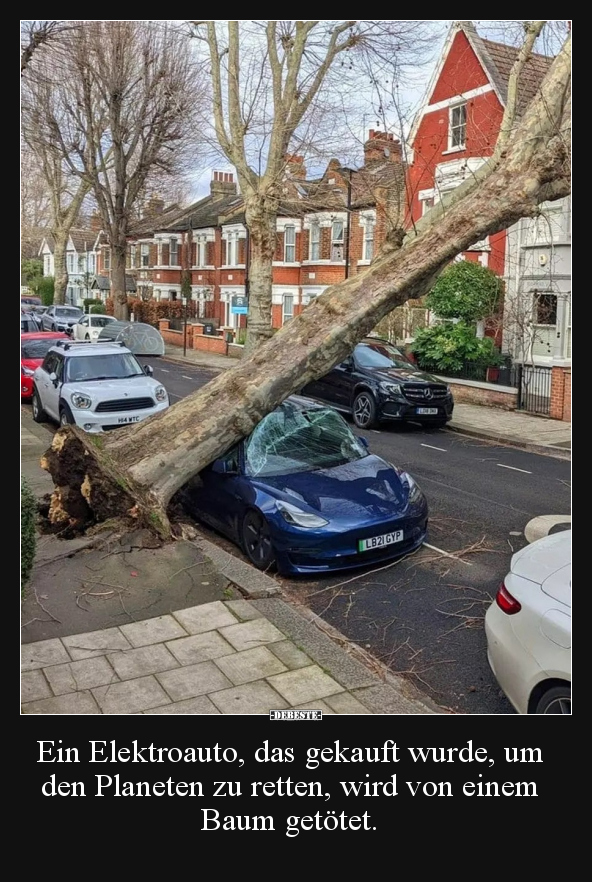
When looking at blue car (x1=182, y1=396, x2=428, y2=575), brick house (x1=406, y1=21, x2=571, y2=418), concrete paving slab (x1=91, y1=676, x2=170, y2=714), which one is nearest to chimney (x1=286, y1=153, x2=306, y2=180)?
brick house (x1=406, y1=21, x2=571, y2=418)

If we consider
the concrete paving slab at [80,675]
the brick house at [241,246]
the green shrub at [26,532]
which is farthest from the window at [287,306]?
the concrete paving slab at [80,675]

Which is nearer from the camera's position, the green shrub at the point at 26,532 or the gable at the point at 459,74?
the green shrub at the point at 26,532

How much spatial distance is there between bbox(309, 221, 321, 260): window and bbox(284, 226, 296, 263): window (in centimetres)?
124

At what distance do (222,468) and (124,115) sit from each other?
25.6 m

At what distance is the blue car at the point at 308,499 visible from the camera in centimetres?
724

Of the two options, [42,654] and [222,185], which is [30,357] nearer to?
[42,654]

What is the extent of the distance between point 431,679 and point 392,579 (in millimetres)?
1850

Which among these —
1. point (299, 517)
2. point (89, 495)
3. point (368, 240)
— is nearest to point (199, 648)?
point (299, 517)

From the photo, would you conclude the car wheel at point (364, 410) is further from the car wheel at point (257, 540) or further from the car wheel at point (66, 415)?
the car wheel at point (257, 540)

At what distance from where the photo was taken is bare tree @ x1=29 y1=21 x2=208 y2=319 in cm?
2605

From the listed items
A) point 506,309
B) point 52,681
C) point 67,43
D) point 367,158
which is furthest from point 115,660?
point 506,309

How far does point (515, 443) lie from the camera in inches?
621

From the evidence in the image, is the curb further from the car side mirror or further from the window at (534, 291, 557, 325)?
the car side mirror

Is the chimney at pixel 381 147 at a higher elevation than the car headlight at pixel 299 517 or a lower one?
higher
